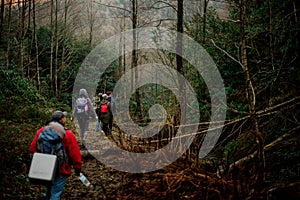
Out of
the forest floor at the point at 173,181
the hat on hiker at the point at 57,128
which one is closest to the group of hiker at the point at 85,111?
the forest floor at the point at 173,181

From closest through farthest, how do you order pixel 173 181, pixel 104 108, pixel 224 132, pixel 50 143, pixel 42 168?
1. pixel 42 168
2. pixel 50 143
3. pixel 173 181
4. pixel 224 132
5. pixel 104 108

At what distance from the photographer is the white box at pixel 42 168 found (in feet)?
14.1

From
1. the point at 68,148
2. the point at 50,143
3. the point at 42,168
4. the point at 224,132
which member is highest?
the point at 50,143

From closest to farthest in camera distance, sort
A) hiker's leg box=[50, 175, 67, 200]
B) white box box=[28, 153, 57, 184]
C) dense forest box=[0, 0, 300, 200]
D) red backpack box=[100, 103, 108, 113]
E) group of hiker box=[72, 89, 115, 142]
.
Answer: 1. white box box=[28, 153, 57, 184]
2. hiker's leg box=[50, 175, 67, 200]
3. dense forest box=[0, 0, 300, 200]
4. group of hiker box=[72, 89, 115, 142]
5. red backpack box=[100, 103, 108, 113]

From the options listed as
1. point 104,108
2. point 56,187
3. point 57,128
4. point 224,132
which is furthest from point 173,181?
point 104,108

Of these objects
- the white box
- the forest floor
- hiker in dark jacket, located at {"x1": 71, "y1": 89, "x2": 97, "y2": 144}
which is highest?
hiker in dark jacket, located at {"x1": 71, "y1": 89, "x2": 97, "y2": 144}

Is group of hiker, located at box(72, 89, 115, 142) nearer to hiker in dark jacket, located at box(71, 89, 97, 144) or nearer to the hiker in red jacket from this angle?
hiker in dark jacket, located at box(71, 89, 97, 144)

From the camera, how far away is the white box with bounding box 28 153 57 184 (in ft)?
14.1

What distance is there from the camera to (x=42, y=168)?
4.30 m

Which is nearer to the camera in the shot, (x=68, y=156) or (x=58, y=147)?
(x=58, y=147)

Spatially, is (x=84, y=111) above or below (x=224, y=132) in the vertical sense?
above

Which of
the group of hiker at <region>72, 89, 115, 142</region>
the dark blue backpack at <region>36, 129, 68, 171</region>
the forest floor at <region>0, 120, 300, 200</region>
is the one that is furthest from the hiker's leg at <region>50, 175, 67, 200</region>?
the group of hiker at <region>72, 89, 115, 142</region>

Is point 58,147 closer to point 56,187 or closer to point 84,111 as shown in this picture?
point 56,187

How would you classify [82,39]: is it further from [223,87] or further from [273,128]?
[273,128]
